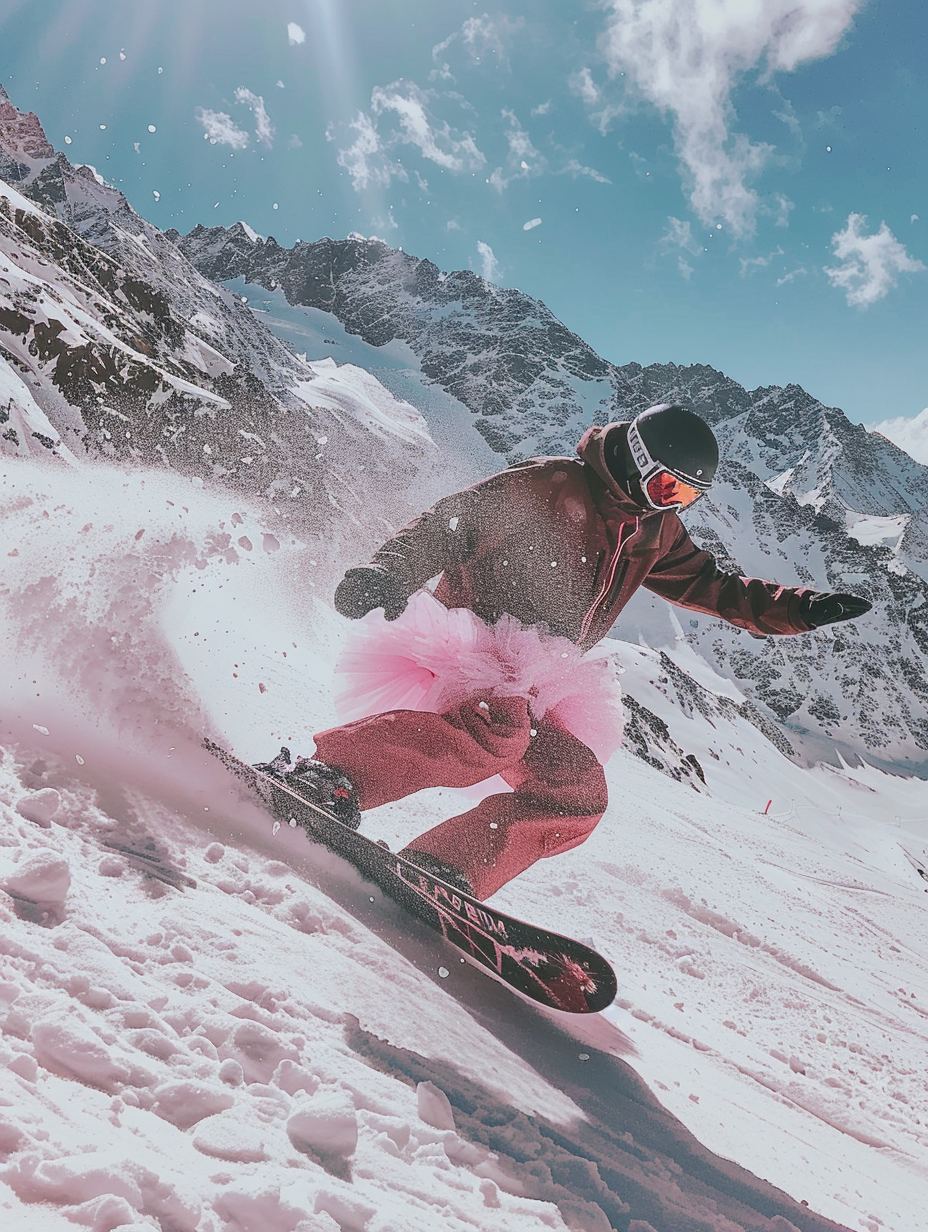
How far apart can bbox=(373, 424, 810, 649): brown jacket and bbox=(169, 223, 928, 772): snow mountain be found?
192 ft

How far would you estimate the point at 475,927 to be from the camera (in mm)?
2711

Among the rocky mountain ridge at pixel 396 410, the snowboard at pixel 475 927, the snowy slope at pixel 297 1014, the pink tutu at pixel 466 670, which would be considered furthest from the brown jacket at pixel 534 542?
the rocky mountain ridge at pixel 396 410

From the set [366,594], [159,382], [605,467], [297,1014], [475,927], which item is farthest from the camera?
[159,382]

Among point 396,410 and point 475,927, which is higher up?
point 396,410

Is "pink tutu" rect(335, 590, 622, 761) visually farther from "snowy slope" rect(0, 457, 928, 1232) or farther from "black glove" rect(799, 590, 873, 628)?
"black glove" rect(799, 590, 873, 628)

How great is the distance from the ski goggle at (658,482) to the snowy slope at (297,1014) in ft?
6.88

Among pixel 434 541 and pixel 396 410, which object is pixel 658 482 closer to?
pixel 434 541

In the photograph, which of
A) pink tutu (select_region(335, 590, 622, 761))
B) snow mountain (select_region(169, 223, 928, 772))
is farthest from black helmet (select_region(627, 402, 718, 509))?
snow mountain (select_region(169, 223, 928, 772))

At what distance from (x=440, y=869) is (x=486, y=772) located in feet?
1.72

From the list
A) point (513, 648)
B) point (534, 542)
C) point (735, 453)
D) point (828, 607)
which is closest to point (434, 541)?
point (534, 542)

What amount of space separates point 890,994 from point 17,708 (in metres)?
5.57

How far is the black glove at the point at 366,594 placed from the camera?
9.63 feet

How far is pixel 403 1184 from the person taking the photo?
1.48 metres

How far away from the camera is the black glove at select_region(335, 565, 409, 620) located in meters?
2.94
